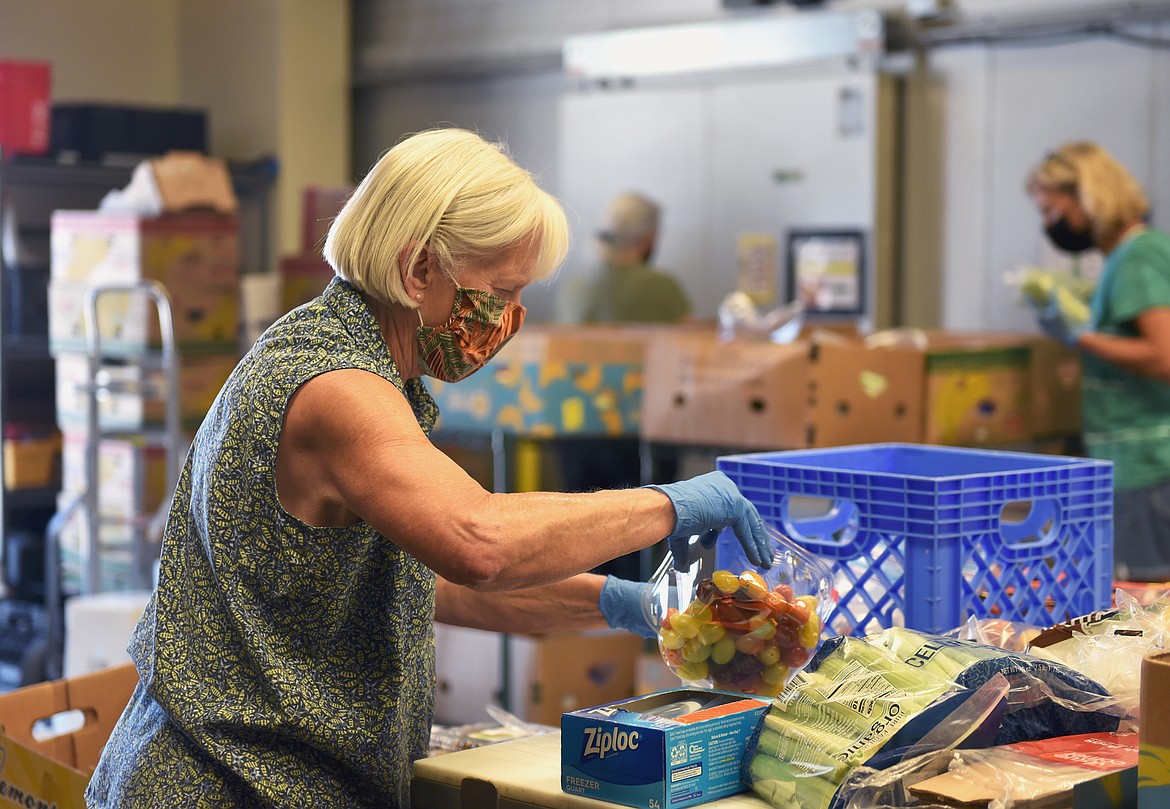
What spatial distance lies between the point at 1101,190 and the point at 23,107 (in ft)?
13.9

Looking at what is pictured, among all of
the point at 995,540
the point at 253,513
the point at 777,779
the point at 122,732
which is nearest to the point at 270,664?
the point at 253,513

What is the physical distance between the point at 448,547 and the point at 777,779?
372mm

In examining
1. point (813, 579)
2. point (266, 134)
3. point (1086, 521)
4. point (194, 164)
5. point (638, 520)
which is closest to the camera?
point (638, 520)

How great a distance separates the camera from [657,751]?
125 cm

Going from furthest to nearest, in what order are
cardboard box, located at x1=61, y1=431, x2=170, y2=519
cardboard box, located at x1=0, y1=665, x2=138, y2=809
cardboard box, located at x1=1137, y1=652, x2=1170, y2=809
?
1. cardboard box, located at x1=61, y1=431, x2=170, y2=519
2. cardboard box, located at x1=0, y1=665, x2=138, y2=809
3. cardboard box, located at x1=1137, y1=652, x2=1170, y2=809

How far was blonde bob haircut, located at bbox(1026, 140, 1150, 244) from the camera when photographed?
149 inches

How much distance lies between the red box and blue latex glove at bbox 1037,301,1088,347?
4.09 meters

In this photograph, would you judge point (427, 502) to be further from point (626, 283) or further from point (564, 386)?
point (626, 283)

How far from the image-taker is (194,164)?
5.55 meters

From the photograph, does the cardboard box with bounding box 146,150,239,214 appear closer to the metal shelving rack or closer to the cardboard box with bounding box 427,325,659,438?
the metal shelving rack

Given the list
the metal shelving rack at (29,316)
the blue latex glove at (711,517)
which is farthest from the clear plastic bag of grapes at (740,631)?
the metal shelving rack at (29,316)

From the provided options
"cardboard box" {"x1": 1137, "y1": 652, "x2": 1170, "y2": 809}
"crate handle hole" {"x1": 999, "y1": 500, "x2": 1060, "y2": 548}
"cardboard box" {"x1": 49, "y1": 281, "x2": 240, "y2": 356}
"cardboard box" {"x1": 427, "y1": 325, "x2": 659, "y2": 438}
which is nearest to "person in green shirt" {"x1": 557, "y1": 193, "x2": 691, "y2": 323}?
"cardboard box" {"x1": 49, "y1": 281, "x2": 240, "y2": 356}

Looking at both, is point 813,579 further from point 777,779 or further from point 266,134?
point 266,134

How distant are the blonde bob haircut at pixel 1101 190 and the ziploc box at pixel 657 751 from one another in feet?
9.29
